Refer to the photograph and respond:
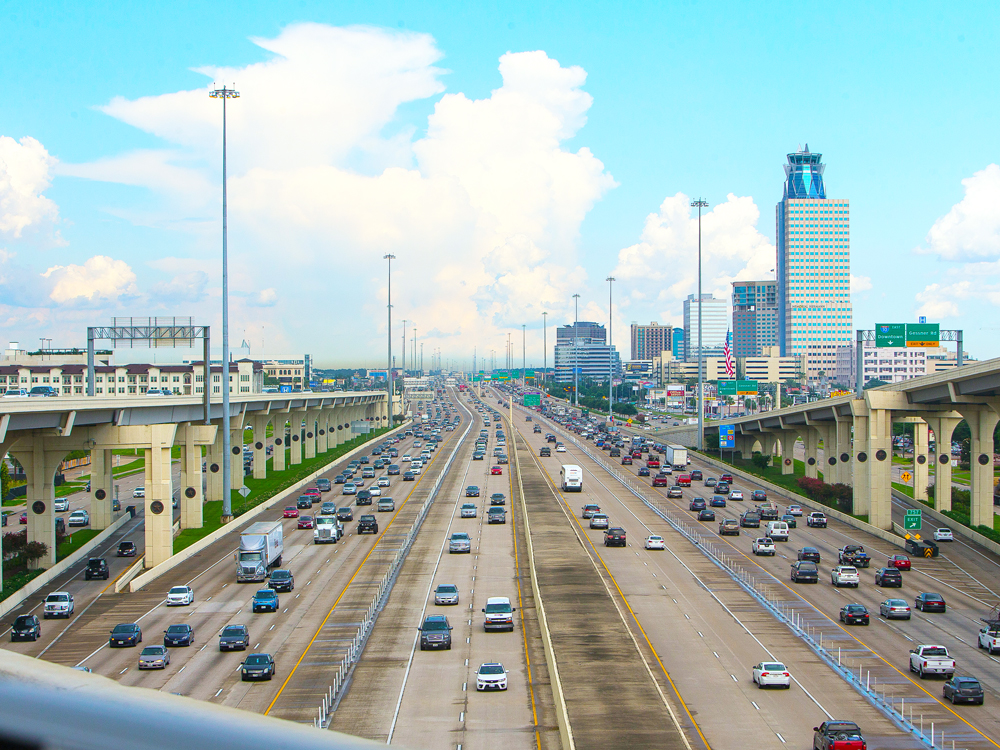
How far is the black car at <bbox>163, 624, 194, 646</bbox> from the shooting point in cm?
3491

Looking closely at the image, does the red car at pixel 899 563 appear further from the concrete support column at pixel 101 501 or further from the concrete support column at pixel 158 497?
the concrete support column at pixel 101 501

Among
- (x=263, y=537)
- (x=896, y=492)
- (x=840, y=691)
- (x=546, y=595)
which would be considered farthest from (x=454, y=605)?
(x=896, y=492)

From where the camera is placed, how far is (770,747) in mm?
23906

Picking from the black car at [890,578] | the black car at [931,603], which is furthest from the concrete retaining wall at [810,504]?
the black car at [931,603]

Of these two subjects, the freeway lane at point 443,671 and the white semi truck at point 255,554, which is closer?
the freeway lane at point 443,671

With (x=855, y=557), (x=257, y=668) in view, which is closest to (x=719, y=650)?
(x=257, y=668)

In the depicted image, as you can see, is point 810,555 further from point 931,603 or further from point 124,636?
point 124,636

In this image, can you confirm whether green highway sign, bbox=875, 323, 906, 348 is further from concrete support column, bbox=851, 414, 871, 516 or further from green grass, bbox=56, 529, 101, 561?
green grass, bbox=56, 529, 101, 561

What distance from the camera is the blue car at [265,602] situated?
133ft

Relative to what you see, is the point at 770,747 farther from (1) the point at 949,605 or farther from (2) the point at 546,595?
(1) the point at 949,605

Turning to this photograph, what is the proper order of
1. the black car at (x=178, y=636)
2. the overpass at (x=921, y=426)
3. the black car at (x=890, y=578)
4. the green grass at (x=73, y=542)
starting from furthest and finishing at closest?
1. the overpass at (x=921, y=426)
2. the green grass at (x=73, y=542)
3. the black car at (x=890, y=578)
4. the black car at (x=178, y=636)

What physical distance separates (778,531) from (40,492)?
4694 centimetres

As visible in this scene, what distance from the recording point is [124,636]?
35.1 m

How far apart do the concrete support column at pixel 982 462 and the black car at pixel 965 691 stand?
39052 mm
